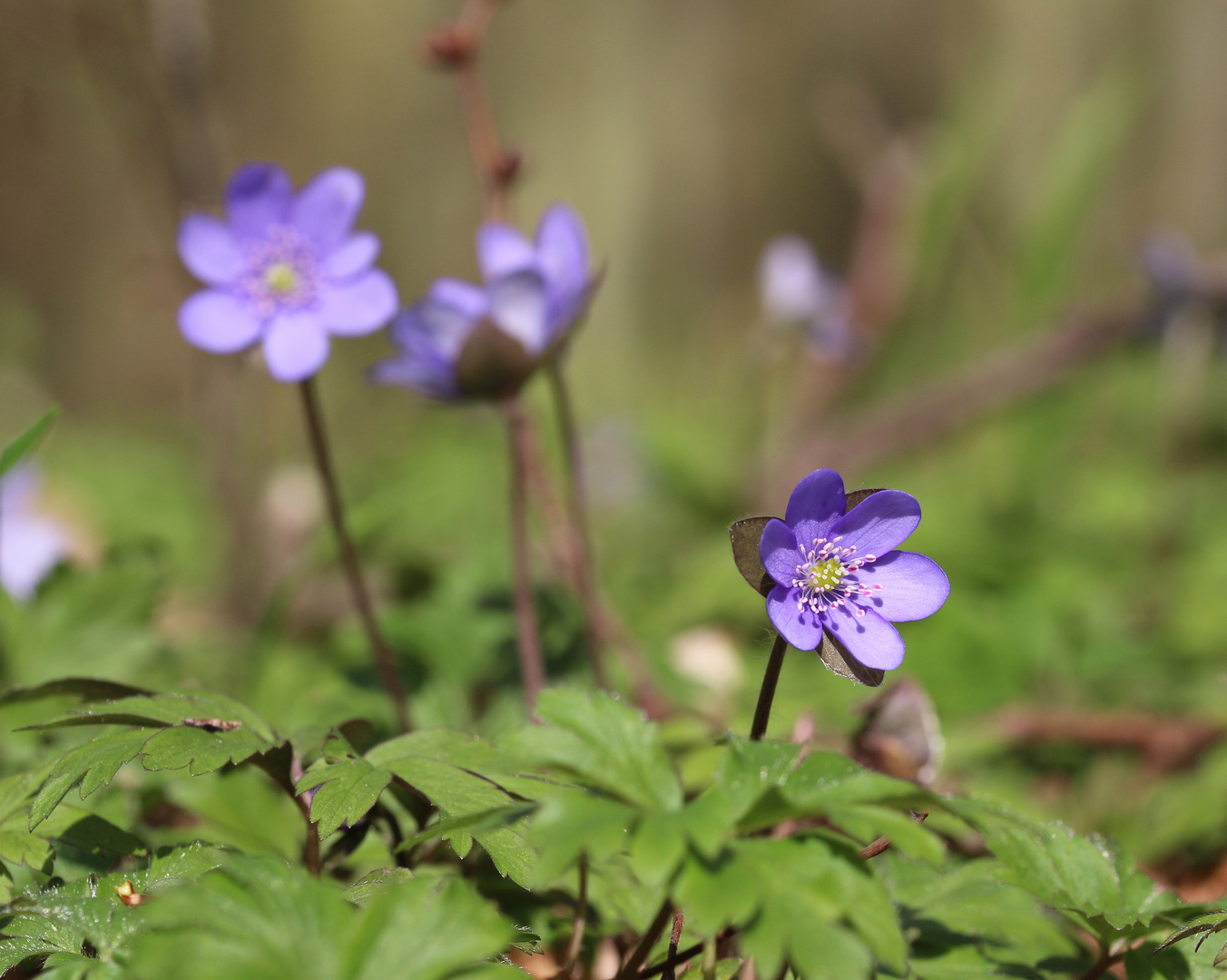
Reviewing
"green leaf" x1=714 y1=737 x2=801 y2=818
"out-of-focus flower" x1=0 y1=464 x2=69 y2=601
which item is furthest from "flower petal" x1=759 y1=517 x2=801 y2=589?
"out-of-focus flower" x1=0 y1=464 x2=69 y2=601

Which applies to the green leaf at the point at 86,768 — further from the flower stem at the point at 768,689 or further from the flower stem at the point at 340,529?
the flower stem at the point at 768,689

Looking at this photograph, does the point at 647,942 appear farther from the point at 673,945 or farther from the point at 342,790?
the point at 342,790

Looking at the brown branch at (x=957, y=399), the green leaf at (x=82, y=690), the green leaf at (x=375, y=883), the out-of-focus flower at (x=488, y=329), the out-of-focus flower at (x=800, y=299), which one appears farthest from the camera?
the brown branch at (x=957, y=399)

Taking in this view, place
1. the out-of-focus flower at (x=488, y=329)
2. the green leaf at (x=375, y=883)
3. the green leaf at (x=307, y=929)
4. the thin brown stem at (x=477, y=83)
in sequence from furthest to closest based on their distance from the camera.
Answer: the thin brown stem at (x=477, y=83) → the out-of-focus flower at (x=488, y=329) → the green leaf at (x=375, y=883) → the green leaf at (x=307, y=929)

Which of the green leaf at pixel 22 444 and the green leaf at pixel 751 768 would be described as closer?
the green leaf at pixel 751 768

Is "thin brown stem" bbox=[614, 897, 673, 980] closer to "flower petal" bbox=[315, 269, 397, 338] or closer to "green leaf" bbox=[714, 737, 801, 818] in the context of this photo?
"green leaf" bbox=[714, 737, 801, 818]

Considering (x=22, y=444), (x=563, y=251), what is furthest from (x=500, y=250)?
(x=22, y=444)

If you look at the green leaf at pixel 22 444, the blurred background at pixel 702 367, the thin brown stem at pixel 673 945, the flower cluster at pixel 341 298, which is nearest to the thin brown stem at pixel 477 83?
the blurred background at pixel 702 367

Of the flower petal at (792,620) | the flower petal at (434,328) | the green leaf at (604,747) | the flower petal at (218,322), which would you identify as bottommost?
the green leaf at (604,747)
